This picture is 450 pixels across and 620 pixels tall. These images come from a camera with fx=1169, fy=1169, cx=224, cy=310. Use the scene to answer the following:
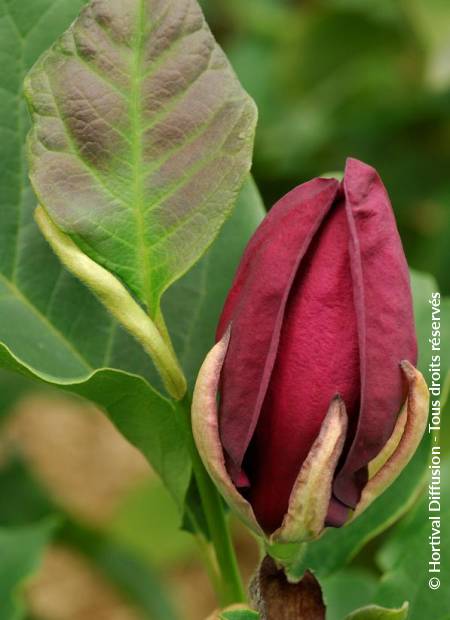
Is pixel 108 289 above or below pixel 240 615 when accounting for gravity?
above

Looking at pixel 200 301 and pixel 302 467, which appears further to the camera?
pixel 200 301

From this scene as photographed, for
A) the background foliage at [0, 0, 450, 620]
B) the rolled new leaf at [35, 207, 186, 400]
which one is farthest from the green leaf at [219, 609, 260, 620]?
the background foliage at [0, 0, 450, 620]

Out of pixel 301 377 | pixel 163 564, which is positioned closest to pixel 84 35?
pixel 301 377

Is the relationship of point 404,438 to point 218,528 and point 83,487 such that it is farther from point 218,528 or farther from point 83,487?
Result: point 83,487

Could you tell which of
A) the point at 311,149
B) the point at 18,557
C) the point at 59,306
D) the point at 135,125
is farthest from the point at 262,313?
the point at 311,149

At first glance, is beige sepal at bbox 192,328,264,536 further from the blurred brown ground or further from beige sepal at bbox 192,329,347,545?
the blurred brown ground

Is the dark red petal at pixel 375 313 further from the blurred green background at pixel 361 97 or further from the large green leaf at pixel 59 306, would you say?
the blurred green background at pixel 361 97

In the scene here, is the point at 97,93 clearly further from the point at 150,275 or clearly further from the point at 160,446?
the point at 160,446
